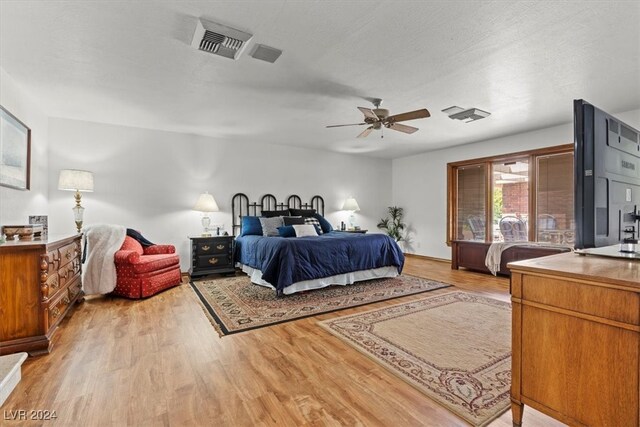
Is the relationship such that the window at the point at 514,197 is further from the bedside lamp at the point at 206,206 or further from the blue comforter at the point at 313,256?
the bedside lamp at the point at 206,206

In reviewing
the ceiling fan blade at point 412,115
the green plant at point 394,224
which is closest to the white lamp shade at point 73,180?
the ceiling fan blade at point 412,115

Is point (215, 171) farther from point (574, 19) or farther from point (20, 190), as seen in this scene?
point (574, 19)

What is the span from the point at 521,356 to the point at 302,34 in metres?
2.57

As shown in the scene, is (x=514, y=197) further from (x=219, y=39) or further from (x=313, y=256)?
(x=219, y=39)

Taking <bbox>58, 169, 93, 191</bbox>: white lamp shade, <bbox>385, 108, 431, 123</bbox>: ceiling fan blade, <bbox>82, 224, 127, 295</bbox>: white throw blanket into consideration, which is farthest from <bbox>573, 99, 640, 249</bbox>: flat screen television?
<bbox>58, 169, 93, 191</bbox>: white lamp shade

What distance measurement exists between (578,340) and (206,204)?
492 centimetres

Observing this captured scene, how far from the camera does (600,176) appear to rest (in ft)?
4.58

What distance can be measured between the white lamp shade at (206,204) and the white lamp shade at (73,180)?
150cm

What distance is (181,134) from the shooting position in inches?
207

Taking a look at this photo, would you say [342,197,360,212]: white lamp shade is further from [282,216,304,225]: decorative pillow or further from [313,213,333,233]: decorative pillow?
[282,216,304,225]: decorative pillow

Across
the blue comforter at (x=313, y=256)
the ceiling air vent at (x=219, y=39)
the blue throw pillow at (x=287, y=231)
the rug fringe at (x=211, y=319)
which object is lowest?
the rug fringe at (x=211, y=319)

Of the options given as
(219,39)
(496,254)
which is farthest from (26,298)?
(496,254)

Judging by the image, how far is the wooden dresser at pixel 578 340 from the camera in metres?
1.16

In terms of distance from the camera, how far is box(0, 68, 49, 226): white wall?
293 cm
